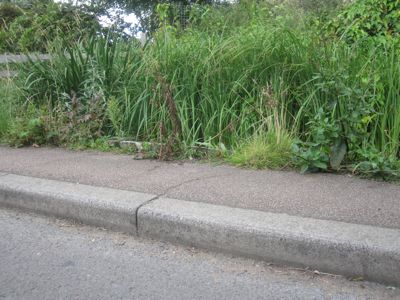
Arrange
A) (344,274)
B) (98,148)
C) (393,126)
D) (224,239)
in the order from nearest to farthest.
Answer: (344,274) < (224,239) < (393,126) < (98,148)

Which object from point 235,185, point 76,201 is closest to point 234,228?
point 235,185

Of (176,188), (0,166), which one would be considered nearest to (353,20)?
(176,188)

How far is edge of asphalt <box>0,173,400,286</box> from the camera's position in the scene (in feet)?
8.25

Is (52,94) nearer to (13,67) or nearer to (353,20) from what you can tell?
(13,67)

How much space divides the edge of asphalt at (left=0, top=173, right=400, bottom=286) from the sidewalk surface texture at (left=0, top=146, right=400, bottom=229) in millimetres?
175

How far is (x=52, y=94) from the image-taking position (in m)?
6.30

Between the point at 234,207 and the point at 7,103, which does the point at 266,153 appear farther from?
the point at 7,103

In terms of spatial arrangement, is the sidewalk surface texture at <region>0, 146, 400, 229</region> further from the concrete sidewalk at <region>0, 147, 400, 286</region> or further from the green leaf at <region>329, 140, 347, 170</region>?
the green leaf at <region>329, 140, 347, 170</region>

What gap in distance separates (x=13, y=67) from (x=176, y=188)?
4.88m

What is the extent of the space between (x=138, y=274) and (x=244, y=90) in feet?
9.33

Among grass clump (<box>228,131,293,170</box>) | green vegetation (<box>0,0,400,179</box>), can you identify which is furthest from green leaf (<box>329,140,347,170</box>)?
grass clump (<box>228,131,293,170</box>)

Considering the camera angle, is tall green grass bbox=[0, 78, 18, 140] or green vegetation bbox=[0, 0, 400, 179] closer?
green vegetation bbox=[0, 0, 400, 179]

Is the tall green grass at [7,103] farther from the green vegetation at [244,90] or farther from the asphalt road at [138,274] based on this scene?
the asphalt road at [138,274]

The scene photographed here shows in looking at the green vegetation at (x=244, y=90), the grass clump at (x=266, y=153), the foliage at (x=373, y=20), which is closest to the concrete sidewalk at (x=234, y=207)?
the grass clump at (x=266, y=153)
